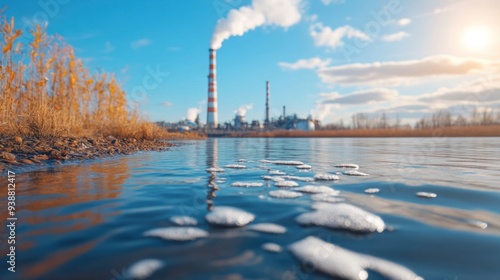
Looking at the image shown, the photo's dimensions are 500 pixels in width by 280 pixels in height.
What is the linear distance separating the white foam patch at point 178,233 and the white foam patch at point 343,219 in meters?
0.70

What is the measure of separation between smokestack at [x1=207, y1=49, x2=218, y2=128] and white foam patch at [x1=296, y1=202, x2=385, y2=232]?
47.4 m

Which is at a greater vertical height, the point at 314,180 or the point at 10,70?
the point at 10,70

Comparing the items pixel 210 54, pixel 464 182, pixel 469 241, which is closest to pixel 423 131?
pixel 464 182

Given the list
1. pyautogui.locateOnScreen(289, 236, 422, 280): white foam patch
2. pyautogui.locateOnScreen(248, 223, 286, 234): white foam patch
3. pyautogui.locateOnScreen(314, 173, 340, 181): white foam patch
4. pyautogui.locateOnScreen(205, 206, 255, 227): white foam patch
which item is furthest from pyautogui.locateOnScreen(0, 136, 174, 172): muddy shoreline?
pyautogui.locateOnScreen(289, 236, 422, 280): white foam patch

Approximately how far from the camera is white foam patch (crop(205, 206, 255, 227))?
1.84 meters

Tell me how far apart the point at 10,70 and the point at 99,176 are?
5745mm

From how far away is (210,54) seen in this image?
1886 inches

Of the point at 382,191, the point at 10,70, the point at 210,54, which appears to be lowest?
the point at 382,191

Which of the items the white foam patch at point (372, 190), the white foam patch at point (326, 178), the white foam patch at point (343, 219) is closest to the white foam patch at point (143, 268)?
the white foam patch at point (343, 219)

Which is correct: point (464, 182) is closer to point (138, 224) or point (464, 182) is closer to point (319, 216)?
point (319, 216)

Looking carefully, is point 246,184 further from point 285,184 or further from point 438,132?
point 438,132

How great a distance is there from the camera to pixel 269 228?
5.76 feet

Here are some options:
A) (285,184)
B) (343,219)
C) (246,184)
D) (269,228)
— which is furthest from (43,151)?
(343,219)

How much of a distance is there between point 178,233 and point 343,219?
1105mm
